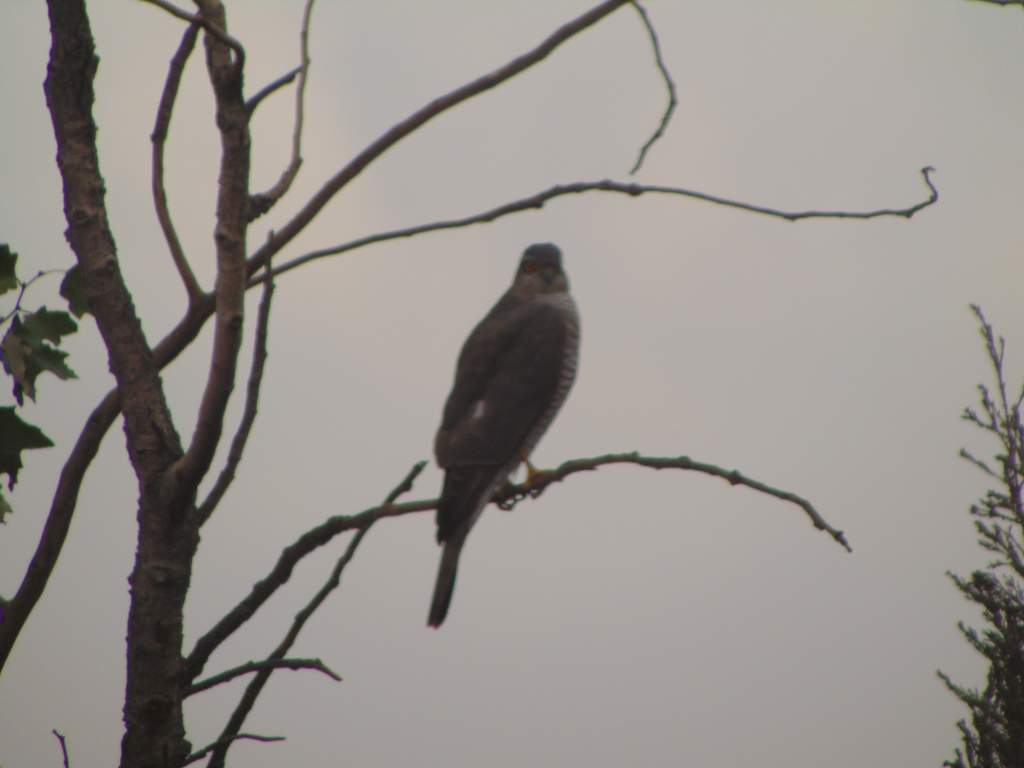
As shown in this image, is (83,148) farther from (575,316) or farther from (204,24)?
(575,316)

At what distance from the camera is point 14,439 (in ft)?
7.59

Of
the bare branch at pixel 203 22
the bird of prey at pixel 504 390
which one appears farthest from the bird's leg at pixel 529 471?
the bare branch at pixel 203 22

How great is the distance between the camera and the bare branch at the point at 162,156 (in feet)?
8.08

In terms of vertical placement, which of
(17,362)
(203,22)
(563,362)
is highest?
(563,362)

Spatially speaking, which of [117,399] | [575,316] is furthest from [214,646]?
[575,316]

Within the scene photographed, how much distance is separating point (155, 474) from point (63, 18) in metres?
0.98

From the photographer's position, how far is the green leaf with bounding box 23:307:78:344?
2561 mm

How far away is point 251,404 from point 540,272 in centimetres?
306

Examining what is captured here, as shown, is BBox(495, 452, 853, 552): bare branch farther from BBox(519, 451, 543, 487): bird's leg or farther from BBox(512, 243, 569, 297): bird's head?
BBox(512, 243, 569, 297): bird's head

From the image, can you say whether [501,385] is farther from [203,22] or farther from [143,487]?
[203,22]

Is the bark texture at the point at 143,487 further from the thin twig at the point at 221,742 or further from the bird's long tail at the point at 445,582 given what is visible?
the bird's long tail at the point at 445,582

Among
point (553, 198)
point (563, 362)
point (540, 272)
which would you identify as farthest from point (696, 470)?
point (540, 272)

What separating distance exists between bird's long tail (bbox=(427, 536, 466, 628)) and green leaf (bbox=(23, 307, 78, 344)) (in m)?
1.16

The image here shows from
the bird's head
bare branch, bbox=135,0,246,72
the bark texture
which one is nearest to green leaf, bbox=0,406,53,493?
the bark texture
